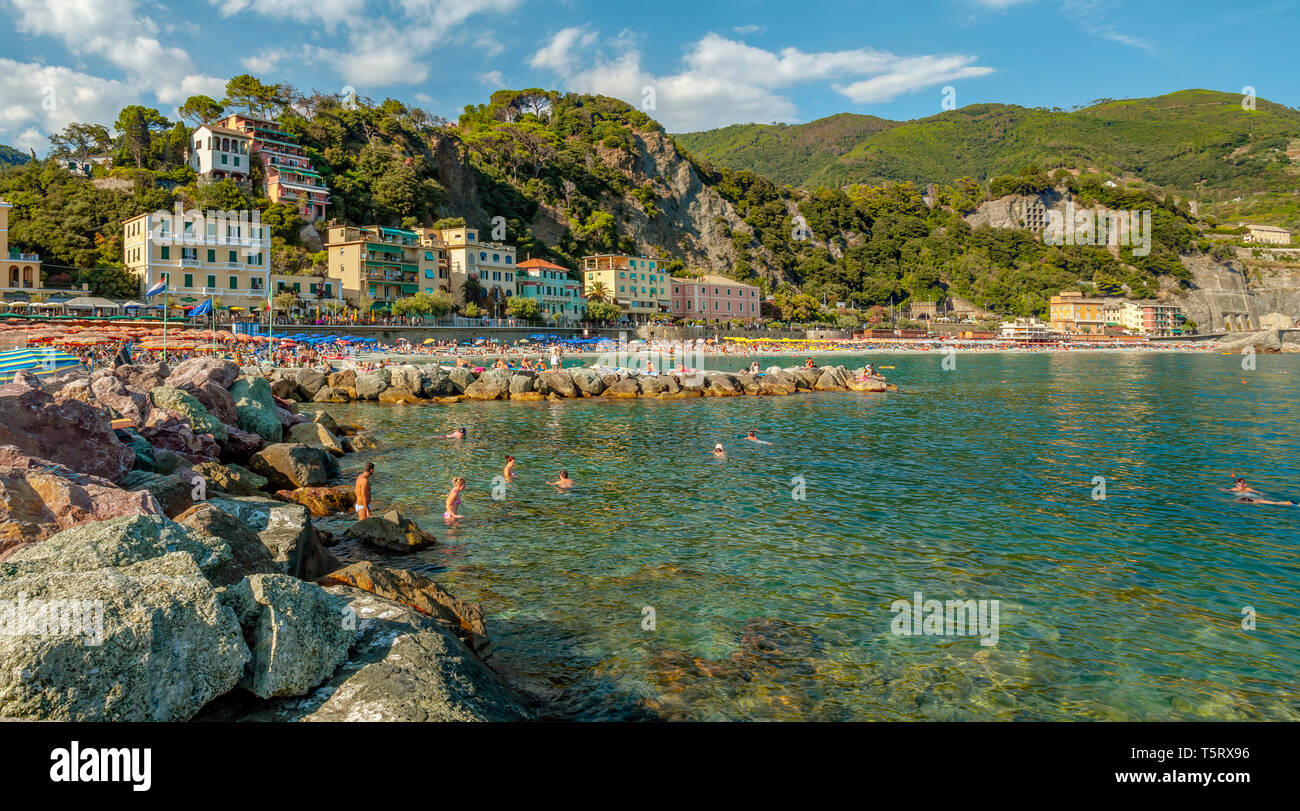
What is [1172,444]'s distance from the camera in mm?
24297

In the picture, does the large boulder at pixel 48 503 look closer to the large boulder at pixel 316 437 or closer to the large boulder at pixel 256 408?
the large boulder at pixel 316 437

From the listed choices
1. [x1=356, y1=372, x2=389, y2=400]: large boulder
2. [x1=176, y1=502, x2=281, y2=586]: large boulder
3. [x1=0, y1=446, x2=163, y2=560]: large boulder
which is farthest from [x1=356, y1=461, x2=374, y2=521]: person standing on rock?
[x1=356, y1=372, x2=389, y2=400]: large boulder

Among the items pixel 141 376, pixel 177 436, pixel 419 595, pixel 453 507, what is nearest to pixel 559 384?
pixel 141 376

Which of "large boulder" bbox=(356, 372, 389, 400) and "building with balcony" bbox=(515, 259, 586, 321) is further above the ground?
"building with balcony" bbox=(515, 259, 586, 321)

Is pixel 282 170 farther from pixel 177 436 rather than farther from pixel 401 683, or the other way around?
pixel 401 683

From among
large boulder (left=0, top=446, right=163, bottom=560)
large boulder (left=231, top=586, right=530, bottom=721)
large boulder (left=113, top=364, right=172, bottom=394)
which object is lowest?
large boulder (left=231, top=586, right=530, bottom=721)

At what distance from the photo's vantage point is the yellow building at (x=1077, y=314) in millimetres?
134000

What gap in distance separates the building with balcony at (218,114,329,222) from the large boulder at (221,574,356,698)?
78402 millimetres

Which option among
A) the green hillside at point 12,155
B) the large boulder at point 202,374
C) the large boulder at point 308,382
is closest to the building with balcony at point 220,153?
the large boulder at point 308,382

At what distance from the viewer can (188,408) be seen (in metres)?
15.4

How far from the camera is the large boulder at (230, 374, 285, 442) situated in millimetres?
19672

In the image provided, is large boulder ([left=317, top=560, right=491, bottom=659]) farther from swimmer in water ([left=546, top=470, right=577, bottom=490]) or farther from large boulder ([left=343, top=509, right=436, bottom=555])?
swimmer in water ([left=546, top=470, right=577, bottom=490])
